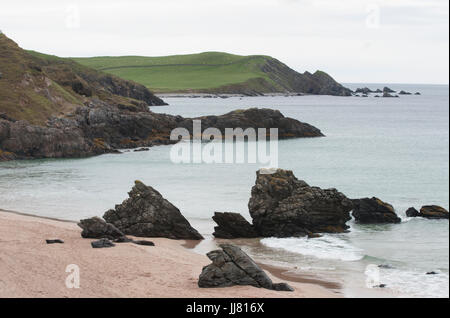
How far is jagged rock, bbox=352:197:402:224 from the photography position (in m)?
33.2

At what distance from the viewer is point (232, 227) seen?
29.6 m

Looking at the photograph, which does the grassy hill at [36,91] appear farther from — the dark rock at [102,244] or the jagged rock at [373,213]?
the dark rock at [102,244]

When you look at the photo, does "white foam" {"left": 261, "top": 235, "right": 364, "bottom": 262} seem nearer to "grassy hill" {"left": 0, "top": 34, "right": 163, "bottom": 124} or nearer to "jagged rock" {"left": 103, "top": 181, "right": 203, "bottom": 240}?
"jagged rock" {"left": 103, "top": 181, "right": 203, "bottom": 240}

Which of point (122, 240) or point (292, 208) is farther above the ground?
point (292, 208)

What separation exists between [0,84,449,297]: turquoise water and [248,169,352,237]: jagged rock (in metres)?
1.15

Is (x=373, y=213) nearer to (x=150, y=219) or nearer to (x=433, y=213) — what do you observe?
(x=433, y=213)

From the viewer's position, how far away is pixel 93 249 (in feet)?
79.0

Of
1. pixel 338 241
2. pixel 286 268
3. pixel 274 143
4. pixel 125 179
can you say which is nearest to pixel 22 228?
pixel 286 268

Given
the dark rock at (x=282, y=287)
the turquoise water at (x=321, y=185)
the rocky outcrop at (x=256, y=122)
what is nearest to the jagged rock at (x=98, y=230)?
Result: the turquoise water at (x=321, y=185)

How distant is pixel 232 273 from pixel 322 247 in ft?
30.0

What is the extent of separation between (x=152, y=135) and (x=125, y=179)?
29205 millimetres

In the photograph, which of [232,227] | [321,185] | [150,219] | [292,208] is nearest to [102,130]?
[321,185]

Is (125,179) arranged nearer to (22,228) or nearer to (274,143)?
(22,228)

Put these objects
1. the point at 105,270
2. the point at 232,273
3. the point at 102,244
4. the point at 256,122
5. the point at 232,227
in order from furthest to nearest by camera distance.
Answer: the point at 256,122
the point at 232,227
the point at 102,244
the point at 105,270
the point at 232,273
